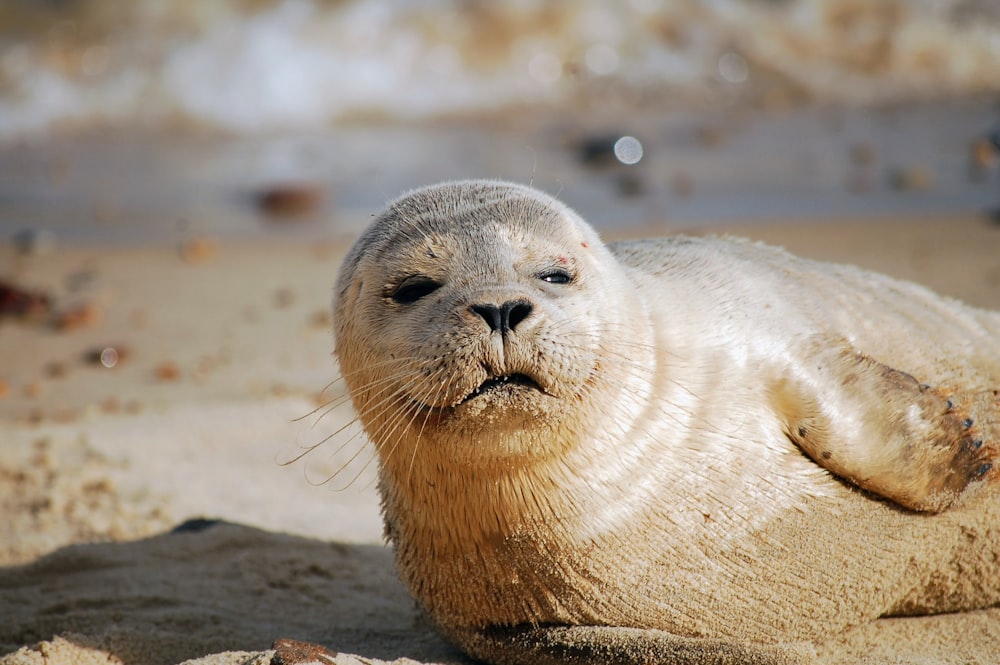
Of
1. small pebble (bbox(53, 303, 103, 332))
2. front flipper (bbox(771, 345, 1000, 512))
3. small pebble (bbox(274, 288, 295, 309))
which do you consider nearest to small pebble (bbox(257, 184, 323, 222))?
small pebble (bbox(274, 288, 295, 309))

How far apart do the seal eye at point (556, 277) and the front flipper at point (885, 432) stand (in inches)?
30.2

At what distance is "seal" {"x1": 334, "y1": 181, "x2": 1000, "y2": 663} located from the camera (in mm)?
3201

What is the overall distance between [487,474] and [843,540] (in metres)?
1.13

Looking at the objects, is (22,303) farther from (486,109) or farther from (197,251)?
(486,109)

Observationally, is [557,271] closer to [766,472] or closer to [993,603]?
[766,472]

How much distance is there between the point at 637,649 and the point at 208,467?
3.24 meters

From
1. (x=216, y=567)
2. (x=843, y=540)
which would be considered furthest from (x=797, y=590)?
(x=216, y=567)

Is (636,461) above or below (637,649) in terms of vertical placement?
above

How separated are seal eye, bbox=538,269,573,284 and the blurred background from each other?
676 centimetres

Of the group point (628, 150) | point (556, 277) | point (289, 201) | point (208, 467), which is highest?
point (628, 150)

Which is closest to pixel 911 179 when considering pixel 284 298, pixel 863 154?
pixel 863 154

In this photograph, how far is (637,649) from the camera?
10.9ft

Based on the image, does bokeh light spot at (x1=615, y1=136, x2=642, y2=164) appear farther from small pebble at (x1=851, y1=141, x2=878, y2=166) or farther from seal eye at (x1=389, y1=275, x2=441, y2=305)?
seal eye at (x1=389, y1=275, x2=441, y2=305)

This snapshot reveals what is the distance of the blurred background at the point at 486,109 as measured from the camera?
36.6 feet
